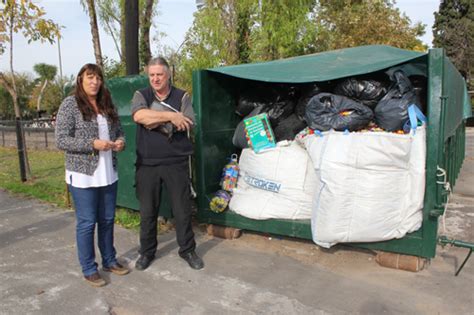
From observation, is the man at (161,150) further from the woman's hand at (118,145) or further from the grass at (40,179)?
the grass at (40,179)

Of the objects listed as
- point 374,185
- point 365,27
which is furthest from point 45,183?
point 365,27

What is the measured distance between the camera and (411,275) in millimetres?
3338

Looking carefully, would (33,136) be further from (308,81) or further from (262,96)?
(308,81)

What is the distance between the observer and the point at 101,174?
3.07 meters

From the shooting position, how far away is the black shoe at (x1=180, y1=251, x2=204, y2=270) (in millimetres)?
3512

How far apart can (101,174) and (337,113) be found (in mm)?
2080

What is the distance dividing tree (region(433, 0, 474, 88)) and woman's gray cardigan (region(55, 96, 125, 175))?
28.5 m

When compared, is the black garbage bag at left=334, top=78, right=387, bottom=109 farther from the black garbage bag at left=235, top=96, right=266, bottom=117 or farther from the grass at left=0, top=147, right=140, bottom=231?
the grass at left=0, top=147, right=140, bottom=231

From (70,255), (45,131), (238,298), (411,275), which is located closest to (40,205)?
(70,255)

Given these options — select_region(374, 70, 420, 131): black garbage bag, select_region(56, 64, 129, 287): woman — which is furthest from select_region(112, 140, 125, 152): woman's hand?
select_region(374, 70, 420, 131): black garbage bag

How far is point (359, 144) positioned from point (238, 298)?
156cm

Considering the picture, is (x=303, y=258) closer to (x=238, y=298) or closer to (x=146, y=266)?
(x=238, y=298)

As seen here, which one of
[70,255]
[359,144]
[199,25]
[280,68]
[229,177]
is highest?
[199,25]

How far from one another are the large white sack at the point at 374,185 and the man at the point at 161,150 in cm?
121
